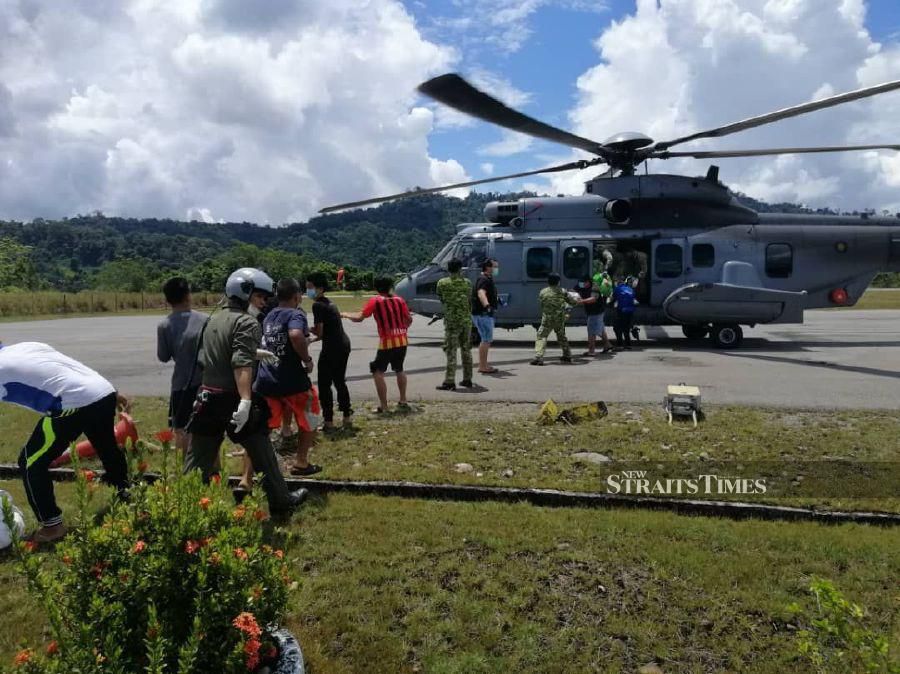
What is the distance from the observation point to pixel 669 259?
44.6 feet

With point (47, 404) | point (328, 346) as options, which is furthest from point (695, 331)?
point (47, 404)

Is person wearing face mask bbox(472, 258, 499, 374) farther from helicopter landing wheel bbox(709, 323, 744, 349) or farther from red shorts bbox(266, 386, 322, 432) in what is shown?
helicopter landing wheel bbox(709, 323, 744, 349)

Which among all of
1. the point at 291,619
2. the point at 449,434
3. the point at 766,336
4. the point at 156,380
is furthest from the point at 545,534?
the point at 766,336

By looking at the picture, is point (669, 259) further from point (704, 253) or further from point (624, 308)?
point (624, 308)

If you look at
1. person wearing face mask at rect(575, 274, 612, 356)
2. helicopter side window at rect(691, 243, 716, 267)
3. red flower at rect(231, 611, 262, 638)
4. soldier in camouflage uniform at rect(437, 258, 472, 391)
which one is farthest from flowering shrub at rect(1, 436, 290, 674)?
helicopter side window at rect(691, 243, 716, 267)

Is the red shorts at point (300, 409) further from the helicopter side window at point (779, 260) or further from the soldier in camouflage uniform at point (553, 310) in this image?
the helicopter side window at point (779, 260)

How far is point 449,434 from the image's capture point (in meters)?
6.56

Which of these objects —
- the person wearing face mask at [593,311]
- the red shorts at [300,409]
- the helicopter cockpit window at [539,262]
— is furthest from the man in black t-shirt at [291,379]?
the helicopter cockpit window at [539,262]

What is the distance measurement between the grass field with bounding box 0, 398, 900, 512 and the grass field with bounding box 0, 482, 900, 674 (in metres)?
0.77

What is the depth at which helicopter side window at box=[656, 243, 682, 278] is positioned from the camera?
13562 mm

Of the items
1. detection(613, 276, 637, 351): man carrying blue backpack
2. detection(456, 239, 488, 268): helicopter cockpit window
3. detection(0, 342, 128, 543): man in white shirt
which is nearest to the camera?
detection(0, 342, 128, 543): man in white shirt

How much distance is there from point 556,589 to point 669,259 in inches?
447

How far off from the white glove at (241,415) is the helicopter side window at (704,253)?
1183 cm

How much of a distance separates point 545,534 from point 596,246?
415 inches
